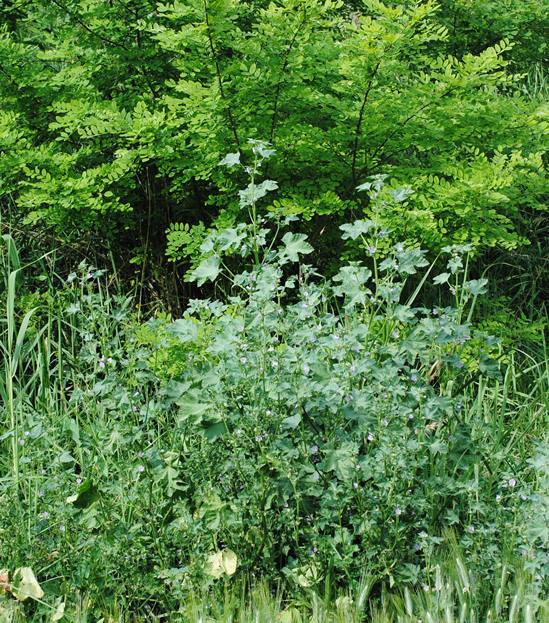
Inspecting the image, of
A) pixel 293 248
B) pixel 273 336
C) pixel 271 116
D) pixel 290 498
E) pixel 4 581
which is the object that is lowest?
pixel 4 581

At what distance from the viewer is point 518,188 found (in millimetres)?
4602

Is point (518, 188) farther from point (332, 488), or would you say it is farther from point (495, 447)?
point (332, 488)

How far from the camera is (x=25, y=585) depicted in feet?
9.68

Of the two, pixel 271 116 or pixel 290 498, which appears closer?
pixel 290 498

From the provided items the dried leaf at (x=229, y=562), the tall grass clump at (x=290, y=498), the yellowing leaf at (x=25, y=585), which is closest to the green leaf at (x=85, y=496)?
the tall grass clump at (x=290, y=498)

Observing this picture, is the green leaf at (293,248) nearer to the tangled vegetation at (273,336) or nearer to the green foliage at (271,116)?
the tangled vegetation at (273,336)

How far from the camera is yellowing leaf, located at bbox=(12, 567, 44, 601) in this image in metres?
2.93

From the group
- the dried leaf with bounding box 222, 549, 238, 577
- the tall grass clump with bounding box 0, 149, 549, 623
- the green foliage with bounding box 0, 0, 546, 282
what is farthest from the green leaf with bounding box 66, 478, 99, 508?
the green foliage with bounding box 0, 0, 546, 282

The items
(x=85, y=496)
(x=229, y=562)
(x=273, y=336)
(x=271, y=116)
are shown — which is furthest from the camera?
(x=271, y=116)

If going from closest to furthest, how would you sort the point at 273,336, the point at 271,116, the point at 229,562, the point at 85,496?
the point at 229,562 → the point at 85,496 → the point at 273,336 → the point at 271,116

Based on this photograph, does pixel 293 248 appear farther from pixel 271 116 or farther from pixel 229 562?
pixel 271 116

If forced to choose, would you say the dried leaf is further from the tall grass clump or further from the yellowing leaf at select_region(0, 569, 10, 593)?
the yellowing leaf at select_region(0, 569, 10, 593)

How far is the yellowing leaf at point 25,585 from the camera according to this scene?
2.93 m

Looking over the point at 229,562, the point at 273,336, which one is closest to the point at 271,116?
the point at 273,336
